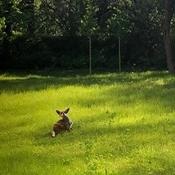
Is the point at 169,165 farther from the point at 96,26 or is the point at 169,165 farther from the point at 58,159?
the point at 96,26

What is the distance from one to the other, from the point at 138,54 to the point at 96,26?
11.7 feet

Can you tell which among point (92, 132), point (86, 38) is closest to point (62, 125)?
point (92, 132)

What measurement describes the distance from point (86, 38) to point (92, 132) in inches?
1084

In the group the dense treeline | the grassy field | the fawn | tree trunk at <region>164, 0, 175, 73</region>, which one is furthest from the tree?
the fawn

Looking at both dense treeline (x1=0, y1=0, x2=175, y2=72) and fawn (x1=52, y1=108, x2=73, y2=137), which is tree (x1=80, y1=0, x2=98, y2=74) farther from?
fawn (x1=52, y1=108, x2=73, y2=137)

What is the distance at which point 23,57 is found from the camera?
41375mm

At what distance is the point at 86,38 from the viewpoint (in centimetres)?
4122

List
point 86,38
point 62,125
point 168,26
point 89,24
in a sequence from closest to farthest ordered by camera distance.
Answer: point 62,125 < point 168,26 < point 89,24 < point 86,38

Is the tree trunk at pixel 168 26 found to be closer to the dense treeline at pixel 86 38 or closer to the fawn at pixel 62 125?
the dense treeline at pixel 86 38

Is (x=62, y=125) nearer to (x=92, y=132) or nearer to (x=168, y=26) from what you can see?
(x=92, y=132)

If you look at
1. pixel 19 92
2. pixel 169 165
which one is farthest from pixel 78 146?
pixel 19 92

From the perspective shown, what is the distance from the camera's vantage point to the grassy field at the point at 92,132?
1085 cm

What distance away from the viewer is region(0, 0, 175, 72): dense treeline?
130ft

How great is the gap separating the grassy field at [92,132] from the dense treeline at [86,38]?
56.0ft
